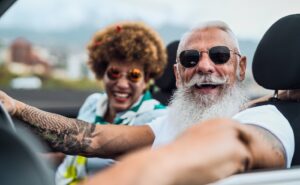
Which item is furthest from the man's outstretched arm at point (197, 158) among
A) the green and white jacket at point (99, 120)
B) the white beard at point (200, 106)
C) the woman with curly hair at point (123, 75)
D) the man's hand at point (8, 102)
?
the woman with curly hair at point (123, 75)

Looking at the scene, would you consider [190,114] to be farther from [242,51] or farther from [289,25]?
[289,25]

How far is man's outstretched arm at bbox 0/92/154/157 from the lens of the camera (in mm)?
2832

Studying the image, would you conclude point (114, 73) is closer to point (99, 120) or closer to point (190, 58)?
point (99, 120)

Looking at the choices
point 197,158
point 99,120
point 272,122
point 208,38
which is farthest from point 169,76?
point 197,158

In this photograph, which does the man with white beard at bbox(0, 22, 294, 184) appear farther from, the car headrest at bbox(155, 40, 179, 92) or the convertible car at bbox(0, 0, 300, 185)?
the car headrest at bbox(155, 40, 179, 92)

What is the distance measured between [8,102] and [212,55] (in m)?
0.81

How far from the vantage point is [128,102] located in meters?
3.83

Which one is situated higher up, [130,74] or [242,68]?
[242,68]

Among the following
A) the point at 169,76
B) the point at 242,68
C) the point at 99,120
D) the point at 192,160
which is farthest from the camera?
the point at 169,76

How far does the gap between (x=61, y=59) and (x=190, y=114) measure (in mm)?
12299

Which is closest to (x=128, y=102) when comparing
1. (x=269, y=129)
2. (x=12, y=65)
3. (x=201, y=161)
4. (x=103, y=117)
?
(x=103, y=117)

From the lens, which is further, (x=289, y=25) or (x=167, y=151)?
(x=289, y=25)

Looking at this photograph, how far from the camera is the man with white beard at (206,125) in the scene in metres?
1.68

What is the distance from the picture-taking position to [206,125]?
1695 millimetres
